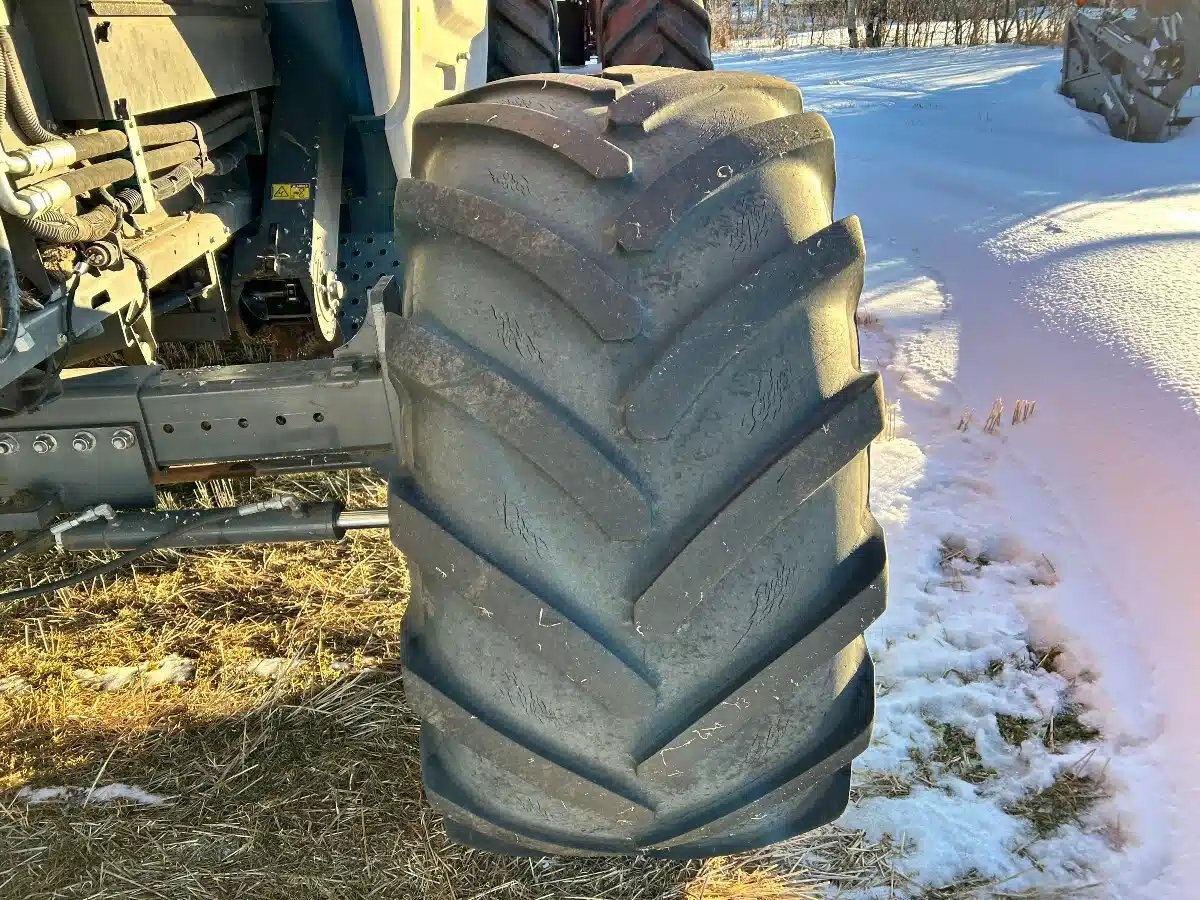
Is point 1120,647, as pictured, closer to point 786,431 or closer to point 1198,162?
point 786,431

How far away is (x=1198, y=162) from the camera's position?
560cm

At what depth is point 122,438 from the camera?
5.43 ft

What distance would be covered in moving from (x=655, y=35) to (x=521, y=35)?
0.60 m

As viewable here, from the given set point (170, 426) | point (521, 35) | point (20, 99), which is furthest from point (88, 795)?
point (521, 35)

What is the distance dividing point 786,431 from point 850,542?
0.18 meters

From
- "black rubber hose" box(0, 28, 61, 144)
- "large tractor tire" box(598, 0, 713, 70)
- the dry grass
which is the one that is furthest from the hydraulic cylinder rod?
"large tractor tire" box(598, 0, 713, 70)

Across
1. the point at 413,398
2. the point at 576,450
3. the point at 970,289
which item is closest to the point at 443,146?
the point at 413,398

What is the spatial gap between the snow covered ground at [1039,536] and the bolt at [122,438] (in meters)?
1.44

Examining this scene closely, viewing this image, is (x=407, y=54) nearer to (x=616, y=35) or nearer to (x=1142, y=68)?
(x=616, y=35)

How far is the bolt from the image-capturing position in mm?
1652

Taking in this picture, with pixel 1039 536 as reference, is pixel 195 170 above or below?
above

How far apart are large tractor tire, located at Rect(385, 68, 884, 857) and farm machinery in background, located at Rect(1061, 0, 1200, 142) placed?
6293mm

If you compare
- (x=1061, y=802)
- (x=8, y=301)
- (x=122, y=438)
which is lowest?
(x=1061, y=802)

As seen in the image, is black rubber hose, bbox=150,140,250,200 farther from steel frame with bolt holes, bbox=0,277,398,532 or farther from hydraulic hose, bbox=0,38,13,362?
hydraulic hose, bbox=0,38,13,362
